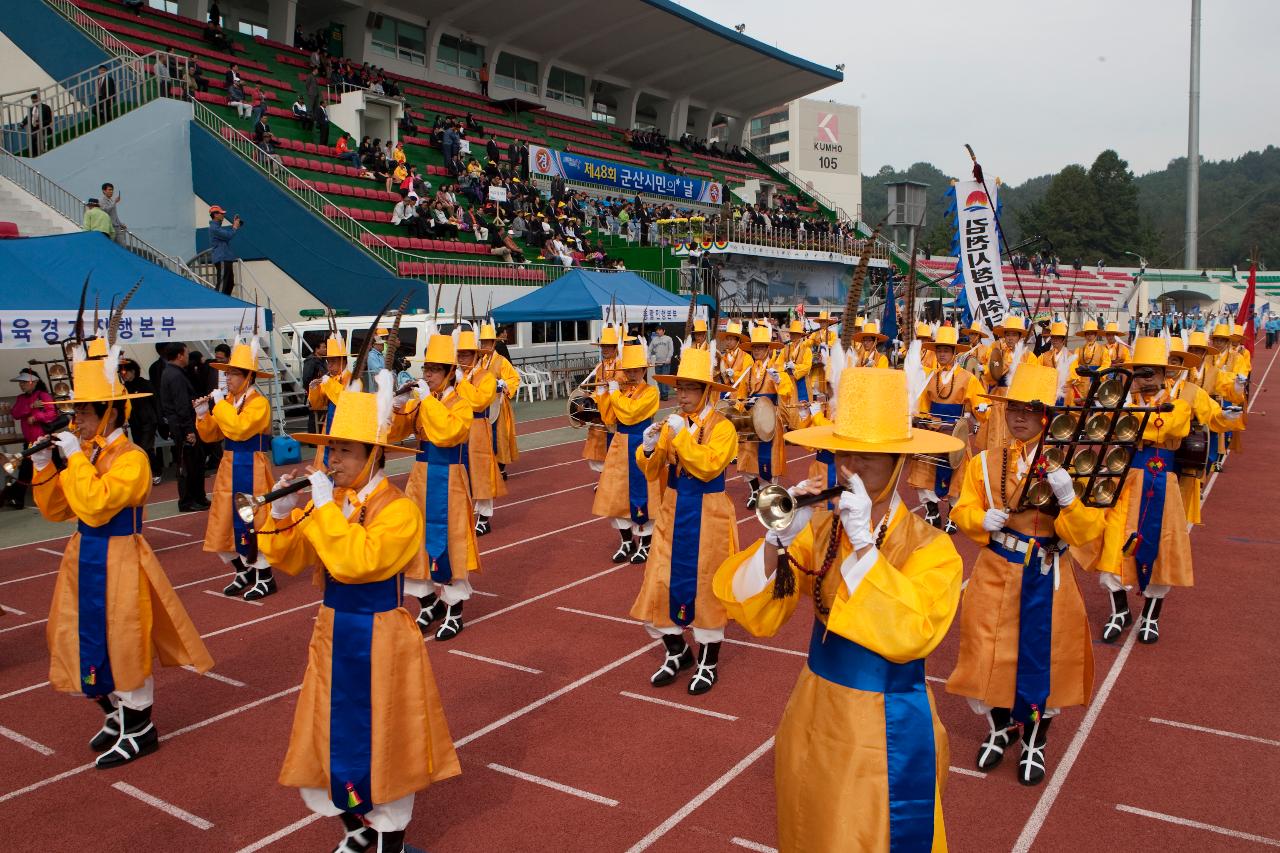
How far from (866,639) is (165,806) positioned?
4.00 m

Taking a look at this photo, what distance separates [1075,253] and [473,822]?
8488cm

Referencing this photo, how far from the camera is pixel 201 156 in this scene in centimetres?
2219

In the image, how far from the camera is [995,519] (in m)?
4.63

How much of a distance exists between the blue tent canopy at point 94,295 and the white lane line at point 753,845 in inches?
403

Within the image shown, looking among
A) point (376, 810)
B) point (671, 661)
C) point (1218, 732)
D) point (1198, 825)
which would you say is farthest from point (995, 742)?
point (376, 810)

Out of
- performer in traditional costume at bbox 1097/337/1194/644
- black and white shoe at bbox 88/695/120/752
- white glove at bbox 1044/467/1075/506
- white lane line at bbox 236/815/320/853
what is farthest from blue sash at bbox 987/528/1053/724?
black and white shoe at bbox 88/695/120/752

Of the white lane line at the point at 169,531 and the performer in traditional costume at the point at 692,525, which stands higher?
the performer in traditional costume at the point at 692,525

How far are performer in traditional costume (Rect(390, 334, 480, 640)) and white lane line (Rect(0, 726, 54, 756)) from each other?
8.51 ft

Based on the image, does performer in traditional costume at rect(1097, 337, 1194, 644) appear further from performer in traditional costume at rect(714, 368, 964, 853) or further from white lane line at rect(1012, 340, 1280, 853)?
performer in traditional costume at rect(714, 368, 964, 853)

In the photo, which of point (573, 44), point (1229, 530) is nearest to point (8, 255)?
point (1229, 530)

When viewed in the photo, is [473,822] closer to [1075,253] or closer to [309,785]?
[309,785]

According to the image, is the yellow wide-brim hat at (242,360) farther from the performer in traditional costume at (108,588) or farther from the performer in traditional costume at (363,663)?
the performer in traditional costume at (363,663)

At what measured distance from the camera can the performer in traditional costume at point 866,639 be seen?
299cm

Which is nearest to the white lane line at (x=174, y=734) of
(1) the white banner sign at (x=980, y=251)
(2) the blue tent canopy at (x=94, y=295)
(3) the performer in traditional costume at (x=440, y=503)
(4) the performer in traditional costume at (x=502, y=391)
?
(3) the performer in traditional costume at (x=440, y=503)
